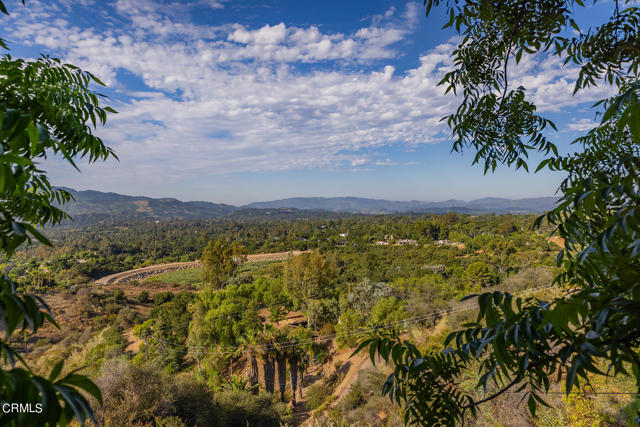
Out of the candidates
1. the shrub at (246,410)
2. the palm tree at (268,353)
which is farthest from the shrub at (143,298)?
the shrub at (246,410)

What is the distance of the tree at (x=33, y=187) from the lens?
63 centimetres

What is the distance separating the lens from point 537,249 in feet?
97.1

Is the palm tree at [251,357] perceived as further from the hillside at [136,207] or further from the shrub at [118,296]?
the hillside at [136,207]

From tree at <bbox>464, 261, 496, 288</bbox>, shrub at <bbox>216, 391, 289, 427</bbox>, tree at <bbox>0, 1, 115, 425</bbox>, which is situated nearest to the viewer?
tree at <bbox>0, 1, 115, 425</bbox>

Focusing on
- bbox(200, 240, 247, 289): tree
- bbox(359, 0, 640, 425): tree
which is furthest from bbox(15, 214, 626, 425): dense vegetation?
bbox(359, 0, 640, 425): tree

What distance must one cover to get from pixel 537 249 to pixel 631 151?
3513 cm

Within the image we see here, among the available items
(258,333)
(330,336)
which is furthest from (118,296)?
(258,333)

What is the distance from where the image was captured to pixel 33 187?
1.50 meters

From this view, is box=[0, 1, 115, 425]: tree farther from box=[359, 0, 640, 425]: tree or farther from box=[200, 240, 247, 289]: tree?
box=[200, 240, 247, 289]: tree

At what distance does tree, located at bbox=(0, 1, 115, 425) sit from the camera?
0.63 meters

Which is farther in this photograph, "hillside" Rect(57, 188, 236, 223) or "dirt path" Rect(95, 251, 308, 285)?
"hillside" Rect(57, 188, 236, 223)

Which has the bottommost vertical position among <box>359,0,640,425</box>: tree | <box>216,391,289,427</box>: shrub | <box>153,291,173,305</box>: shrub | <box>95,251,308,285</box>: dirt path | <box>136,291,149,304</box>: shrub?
<box>95,251,308,285</box>: dirt path

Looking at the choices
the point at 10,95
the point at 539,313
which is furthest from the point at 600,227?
the point at 10,95

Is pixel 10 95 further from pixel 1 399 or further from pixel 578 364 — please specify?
pixel 578 364
